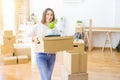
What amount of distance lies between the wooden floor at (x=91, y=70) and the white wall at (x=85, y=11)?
1.45 metres

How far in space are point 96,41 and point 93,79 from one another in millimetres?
2987

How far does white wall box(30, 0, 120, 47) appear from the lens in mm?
6504

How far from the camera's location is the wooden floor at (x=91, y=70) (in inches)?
158

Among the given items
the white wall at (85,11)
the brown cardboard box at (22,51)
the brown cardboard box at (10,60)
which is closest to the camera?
Result: the brown cardboard box at (10,60)

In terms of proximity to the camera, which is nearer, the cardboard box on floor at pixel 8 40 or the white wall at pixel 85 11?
the cardboard box on floor at pixel 8 40

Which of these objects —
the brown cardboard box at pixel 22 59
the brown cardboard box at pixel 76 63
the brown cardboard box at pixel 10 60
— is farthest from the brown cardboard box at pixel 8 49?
the brown cardboard box at pixel 76 63

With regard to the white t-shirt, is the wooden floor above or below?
below

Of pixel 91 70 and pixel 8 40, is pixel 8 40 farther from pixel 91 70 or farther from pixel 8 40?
pixel 91 70

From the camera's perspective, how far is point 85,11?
262 inches

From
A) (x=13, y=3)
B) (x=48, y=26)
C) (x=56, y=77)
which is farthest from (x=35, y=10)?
(x=48, y=26)

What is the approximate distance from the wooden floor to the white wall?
1.45 m

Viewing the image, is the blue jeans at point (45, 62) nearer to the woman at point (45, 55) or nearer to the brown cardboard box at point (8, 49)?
the woman at point (45, 55)

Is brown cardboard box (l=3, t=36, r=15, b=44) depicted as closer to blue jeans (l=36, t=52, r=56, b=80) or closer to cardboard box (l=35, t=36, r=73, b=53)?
blue jeans (l=36, t=52, r=56, b=80)

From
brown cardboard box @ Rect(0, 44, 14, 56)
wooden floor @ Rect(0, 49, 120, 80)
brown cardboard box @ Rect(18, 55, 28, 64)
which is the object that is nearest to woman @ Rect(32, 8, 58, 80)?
wooden floor @ Rect(0, 49, 120, 80)
